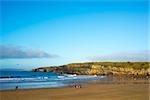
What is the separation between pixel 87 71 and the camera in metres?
99.2

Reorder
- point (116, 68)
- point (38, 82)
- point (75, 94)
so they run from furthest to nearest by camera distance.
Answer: point (116, 68) → point (38, 82) → point (75, 94)

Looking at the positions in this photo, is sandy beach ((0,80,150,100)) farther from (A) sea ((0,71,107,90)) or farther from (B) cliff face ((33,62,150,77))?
(B) cliff face ((33,62,150,77))

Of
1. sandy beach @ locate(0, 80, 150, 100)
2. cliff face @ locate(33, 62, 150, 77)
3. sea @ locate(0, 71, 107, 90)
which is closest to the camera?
sandy beach @ locate(0, 80, 150, 100)

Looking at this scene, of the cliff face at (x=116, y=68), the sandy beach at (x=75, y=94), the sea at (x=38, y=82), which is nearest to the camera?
the sandy beach at (x=75, y=94)

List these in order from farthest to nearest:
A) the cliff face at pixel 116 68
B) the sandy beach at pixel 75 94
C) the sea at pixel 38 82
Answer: the cliff face at pixel 116 68 < the sea at pixel 38 82 < the sandy beach at pixel 75 94

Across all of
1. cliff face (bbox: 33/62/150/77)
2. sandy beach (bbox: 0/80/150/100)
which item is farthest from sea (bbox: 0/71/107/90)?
cliff face (bbox: 33/62/150/77)

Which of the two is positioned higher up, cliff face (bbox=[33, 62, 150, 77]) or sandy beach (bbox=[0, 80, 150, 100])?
cliff face (bbox=[33, 62, 150, 77])

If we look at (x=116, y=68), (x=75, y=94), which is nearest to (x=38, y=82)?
(x=75, y=94)

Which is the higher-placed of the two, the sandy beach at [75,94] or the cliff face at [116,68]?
the cliff face at [116,68]

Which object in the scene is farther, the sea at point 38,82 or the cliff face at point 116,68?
the cliff face at point 116,68

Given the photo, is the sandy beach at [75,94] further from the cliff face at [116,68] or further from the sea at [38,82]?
the cliff face at [116,68]

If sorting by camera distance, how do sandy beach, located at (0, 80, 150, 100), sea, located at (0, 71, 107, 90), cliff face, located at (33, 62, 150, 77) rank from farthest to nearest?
cliff face, located at (33, 62, 150, 77)
sea, located at (0, 71, 107, 90)
sandy beach, located at (0, 80, 150, 100)

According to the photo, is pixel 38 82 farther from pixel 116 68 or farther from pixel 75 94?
pixel 116 68

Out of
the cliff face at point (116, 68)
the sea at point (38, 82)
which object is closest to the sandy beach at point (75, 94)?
the sea at point (38, 82)
